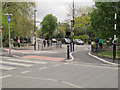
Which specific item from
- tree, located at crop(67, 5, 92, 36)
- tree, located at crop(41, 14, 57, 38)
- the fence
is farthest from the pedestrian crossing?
tree, located at crop(67, 5, 92, 36)

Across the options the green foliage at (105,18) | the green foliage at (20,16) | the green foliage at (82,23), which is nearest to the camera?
the green foliage at (105,18)

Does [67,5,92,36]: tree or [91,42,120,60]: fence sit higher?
[67,5,92,36]: tree

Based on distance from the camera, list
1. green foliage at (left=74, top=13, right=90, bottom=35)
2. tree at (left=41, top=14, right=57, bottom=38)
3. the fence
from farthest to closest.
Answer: green foliage at (left=74, top=13, right=90, bottom=35) < tree at (left=41, top=14, right=57, bottom=38) < the fence

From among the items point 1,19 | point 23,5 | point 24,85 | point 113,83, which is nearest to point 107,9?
point 113,83

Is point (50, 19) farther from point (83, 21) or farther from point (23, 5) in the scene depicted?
point (83, 21)

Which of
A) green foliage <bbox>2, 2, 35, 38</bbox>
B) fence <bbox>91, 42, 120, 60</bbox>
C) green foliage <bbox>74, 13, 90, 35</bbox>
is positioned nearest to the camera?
fence <bbox>91, 42, 120, 60</bbox>

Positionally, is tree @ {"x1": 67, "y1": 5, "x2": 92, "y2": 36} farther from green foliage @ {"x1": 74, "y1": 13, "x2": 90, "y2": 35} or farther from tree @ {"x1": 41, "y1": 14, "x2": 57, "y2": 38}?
tree @ {"x1": 41, "y1": 14, "x2": 57, "y2": 38}

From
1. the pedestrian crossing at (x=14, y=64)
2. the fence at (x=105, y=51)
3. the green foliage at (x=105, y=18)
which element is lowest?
the pedestrian crossing at (x=14, y=64)

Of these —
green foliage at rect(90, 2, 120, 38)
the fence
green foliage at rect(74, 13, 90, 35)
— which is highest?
green foliage at rect(74, 13, 90, 35)

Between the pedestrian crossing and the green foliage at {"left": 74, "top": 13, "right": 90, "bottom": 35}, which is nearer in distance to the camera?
the pedestrian crossing

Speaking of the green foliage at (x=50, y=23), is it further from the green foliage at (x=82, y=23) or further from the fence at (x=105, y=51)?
the fence at (x=105, y=51)

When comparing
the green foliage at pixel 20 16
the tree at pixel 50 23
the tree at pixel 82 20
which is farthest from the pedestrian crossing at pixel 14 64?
the tree at pixel 82 20

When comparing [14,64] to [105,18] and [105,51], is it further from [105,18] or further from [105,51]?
[105,18]

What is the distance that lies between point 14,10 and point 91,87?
29.7m
